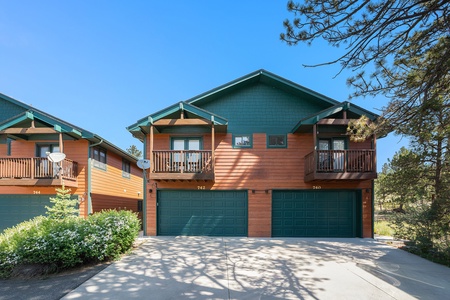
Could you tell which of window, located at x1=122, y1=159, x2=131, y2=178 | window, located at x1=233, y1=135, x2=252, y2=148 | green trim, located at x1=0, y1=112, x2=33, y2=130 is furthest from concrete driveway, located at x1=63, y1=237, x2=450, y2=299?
window, located at x1=122, y1=159, x2=131, y2=178

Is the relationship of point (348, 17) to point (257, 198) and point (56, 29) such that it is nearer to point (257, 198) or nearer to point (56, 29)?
point (257, 198)

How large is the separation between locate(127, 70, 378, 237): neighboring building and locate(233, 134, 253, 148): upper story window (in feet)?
0.16

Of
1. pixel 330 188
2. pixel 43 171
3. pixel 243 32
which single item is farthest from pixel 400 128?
pixel 43 171

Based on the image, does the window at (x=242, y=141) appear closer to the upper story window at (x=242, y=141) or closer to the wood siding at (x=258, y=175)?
the upper story window at (x=242, y=141)

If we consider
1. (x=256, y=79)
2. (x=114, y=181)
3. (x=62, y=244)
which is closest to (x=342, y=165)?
(x=256, y=79)

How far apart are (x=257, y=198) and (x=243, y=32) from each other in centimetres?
793

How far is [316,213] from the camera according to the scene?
35.6 ft

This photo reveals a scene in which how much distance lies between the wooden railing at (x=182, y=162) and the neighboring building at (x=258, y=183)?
1.53 ft

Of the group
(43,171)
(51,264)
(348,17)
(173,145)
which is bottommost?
(51,264)

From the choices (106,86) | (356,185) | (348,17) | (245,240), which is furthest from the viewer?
(106,86)

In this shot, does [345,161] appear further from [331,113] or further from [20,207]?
[20,207]

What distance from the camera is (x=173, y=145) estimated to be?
437 inches

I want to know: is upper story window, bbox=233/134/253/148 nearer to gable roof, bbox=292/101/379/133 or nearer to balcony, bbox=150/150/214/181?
balcony, bbox=150/150/214/181

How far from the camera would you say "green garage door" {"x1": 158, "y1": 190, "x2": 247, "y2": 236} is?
1079 centimetres
